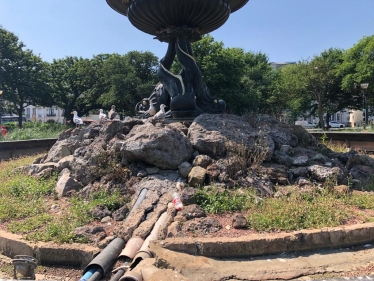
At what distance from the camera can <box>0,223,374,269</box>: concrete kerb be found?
314 centimetres

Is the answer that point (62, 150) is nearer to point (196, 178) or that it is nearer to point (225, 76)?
point (196, 178)

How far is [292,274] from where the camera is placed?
2.91 meters

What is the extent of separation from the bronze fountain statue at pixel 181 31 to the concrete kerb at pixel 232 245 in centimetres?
432

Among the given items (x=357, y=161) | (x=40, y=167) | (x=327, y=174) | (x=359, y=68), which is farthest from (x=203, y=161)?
(x=359, y=68)

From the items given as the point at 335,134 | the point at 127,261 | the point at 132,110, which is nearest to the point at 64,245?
the point at 127,261

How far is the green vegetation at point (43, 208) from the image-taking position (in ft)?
11.8

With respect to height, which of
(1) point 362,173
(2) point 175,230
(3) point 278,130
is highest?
(3) point 278,130

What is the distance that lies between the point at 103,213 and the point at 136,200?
1.50 feet

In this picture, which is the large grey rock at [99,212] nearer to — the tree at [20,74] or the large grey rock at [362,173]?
the large grey rock at [362,173]

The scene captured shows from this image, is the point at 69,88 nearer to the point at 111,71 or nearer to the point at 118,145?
the point at 111,71

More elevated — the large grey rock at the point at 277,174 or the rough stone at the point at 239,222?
the large grey rock at the point at 277,174

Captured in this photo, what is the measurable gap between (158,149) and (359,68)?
1099 inches

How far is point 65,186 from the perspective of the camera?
504 centimetres

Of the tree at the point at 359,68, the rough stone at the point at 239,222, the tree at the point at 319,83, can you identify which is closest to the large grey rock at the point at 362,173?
the rough stone at the point at 239,222
